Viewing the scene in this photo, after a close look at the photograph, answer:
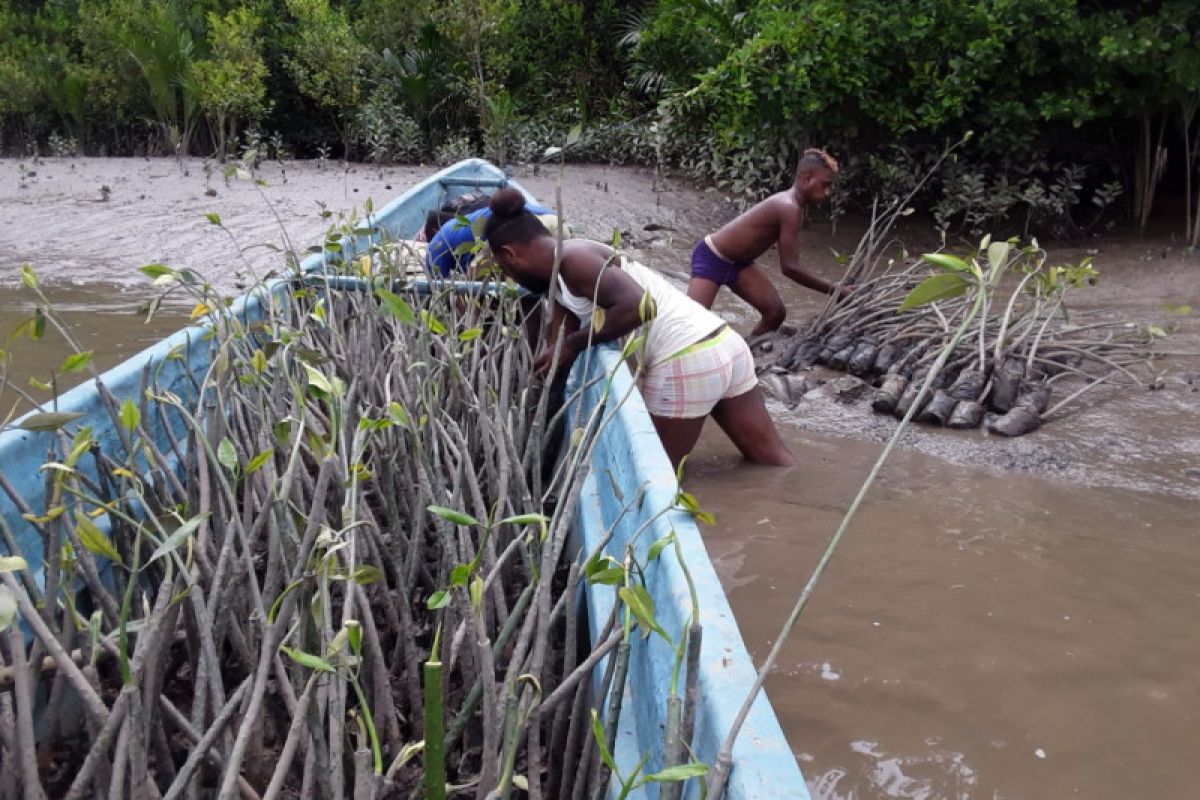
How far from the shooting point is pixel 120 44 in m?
11.0

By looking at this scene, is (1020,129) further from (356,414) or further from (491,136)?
(356,414)

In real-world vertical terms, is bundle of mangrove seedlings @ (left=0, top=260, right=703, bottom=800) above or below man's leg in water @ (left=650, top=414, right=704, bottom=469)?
above

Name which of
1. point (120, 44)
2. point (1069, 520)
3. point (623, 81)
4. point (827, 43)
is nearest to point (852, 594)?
point (1069, 520)

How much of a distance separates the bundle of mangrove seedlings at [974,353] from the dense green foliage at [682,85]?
2.05 metres

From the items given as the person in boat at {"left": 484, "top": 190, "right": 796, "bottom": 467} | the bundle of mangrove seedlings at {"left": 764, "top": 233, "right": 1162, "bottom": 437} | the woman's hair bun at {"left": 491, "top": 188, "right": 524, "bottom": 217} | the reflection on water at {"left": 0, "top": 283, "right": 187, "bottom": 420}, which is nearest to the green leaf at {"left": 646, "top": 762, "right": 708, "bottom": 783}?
the person in boat at {"left": 484, "top": 190, "right": 796, "bottom": 467}

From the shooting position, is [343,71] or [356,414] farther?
[343,71]

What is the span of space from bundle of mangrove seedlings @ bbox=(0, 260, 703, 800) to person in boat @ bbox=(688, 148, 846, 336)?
9.05ft

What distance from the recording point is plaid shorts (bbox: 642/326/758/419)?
3.17 meters

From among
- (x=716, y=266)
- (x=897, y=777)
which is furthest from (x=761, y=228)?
(x=897, y=777)

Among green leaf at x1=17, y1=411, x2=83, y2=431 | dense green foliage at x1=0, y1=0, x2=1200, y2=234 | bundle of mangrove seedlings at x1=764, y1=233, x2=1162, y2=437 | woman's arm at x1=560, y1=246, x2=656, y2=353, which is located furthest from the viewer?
dense green foliage at x1=0, y1=0, x2=1200, y2=234

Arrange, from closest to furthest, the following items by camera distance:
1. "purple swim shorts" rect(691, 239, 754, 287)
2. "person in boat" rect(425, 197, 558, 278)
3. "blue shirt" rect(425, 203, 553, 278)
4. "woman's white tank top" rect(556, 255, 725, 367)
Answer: "woman's white tank top" rect(556, 255, 725, 367)
"person in boat" rect(425, 197, 558, 278)
"blue shirt" rect(425, 203, 553, 278)
"purple swim shorts" rect(691, 239, 754, 287)

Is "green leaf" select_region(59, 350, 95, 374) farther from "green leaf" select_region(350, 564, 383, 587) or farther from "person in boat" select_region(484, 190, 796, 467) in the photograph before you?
"person in boat" select_region(484, 190, 796, 467)

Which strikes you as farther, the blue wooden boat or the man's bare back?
the man's bare back

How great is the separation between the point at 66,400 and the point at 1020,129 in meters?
6.63
